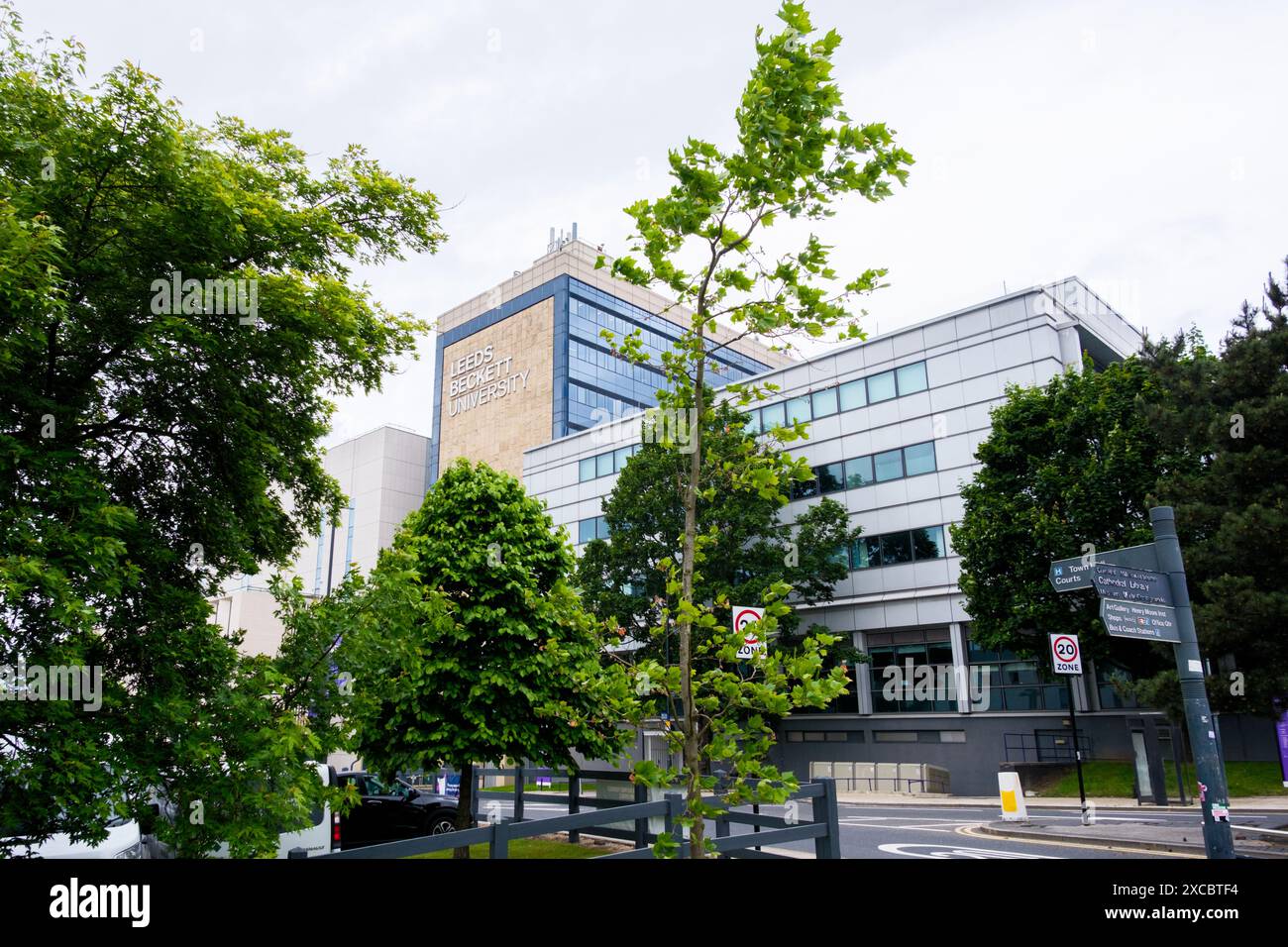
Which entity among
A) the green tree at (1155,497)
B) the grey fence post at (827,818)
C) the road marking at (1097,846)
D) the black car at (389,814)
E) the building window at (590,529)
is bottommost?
the road marking at (1097,846)

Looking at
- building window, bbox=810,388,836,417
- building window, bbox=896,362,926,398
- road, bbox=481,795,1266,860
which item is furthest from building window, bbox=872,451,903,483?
road, bbox=481,795,1266,860

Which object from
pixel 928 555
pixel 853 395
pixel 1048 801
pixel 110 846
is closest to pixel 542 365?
pixel 853 395

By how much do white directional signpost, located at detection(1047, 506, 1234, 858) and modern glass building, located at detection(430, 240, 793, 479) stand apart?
54616 mm

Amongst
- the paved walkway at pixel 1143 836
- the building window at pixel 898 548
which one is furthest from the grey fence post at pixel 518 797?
the building window at pixel 898 548

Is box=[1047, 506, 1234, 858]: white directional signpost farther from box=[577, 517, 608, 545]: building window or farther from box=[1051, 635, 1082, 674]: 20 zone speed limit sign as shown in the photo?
box=[577, 517, 608, 545]: building window

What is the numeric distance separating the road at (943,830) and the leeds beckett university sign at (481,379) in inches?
1845

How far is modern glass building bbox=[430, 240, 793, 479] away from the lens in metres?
66.4

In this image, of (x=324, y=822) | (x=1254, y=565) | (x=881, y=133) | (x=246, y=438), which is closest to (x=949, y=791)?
(x=1254, y=565)

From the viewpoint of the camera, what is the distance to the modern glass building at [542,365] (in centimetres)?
6638

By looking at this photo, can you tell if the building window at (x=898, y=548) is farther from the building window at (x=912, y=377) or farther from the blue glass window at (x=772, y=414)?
the blue glass window at (x=772, y=414)

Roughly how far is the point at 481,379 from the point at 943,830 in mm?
61230

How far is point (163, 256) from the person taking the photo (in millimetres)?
8406
